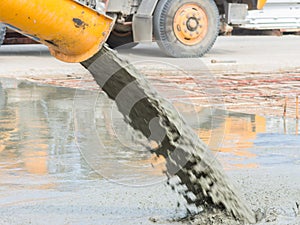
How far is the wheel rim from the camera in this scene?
13.7 metres

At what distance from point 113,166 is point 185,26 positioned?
8.17 meters

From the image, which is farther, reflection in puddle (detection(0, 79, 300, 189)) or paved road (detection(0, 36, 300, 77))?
paved road (detection(0, 36, 300, 77))

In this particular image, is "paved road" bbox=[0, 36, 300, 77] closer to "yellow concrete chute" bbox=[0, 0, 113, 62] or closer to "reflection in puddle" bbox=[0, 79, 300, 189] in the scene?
"reflection in puddle" bbox=[0, 79, 300, 189]

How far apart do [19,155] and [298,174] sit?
2.13m

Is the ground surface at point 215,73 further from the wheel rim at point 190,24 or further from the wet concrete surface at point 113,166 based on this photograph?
the wet concrete surface at point 113,166

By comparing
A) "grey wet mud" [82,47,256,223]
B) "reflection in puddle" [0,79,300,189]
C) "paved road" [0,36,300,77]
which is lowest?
"paved road" [0,36,300,77]

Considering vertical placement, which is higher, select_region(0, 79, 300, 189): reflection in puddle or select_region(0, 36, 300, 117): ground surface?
select_region(0, 79, 300, 189): reflection in puddle

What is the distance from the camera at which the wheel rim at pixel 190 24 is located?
13.7 metres

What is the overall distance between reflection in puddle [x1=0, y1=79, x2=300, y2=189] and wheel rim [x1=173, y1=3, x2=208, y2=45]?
4840mm

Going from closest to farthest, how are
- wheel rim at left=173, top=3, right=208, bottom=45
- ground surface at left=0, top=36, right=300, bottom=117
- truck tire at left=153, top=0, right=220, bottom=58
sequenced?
ground surface at left=0, top=36, right=300, bottom=117 → truck tire at left=153, top=0, right=220, bottom=58 → wheel rim at left=173, top=3, right=208, bottom=45

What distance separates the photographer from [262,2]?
14.6m

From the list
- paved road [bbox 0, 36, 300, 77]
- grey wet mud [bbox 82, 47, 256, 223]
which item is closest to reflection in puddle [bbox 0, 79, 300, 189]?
grey wet mud [bbox 82, 47, 256, 223]

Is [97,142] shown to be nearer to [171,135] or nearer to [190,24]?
[171,135]

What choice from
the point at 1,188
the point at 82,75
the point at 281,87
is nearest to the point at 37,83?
the point at 82,75
